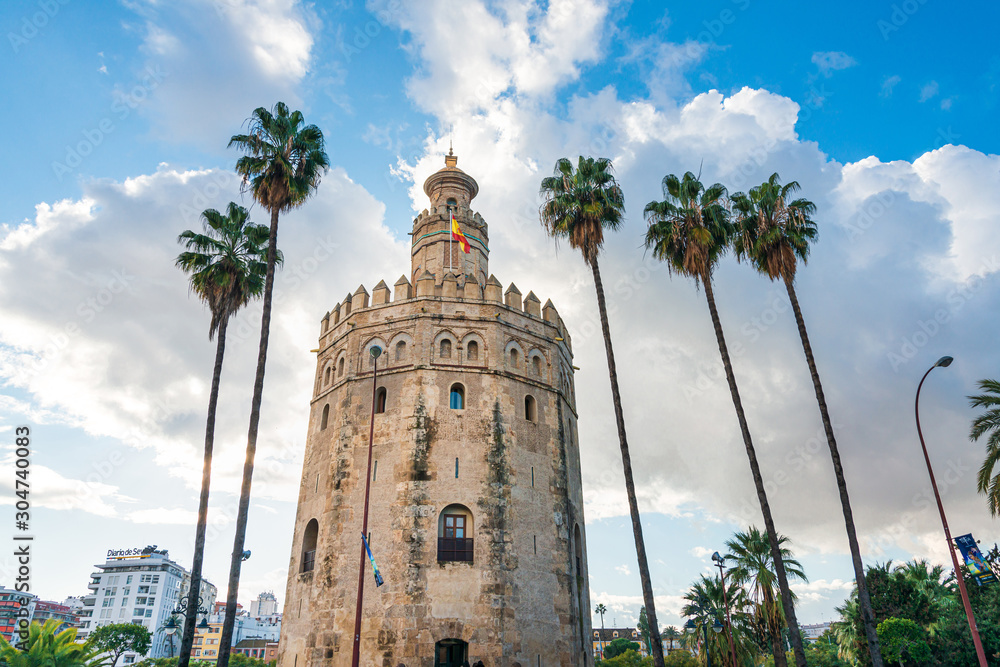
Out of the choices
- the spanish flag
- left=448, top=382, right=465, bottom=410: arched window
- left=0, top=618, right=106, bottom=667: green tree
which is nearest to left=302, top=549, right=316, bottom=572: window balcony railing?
left=448, top=382, right=465, bottom=410: arched window

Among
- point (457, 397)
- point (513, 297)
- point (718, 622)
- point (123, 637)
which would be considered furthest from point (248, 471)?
point (123, 637)

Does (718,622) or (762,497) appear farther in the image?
(718,622)

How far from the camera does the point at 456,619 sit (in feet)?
70.5

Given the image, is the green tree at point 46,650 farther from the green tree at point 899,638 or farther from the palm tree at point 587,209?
the green tree at point 899,638

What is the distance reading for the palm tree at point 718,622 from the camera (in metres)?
32.7

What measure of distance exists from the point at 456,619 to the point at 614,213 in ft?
55.0

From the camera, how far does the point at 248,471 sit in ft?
65.1

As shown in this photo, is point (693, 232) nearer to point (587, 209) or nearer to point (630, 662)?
point (587, 209)

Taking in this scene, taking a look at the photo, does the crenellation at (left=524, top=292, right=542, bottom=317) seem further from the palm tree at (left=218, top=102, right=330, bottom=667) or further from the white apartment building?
the white apartment building

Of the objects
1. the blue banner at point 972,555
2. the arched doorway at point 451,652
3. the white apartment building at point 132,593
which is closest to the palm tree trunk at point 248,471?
the arched doorway at point 451,652

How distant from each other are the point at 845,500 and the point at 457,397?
14581mm

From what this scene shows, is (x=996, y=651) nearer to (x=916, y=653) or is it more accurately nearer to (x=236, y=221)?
(x=916, y=653)

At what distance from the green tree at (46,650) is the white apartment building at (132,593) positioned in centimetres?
12318

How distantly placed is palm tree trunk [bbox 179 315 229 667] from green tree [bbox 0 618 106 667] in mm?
6073
